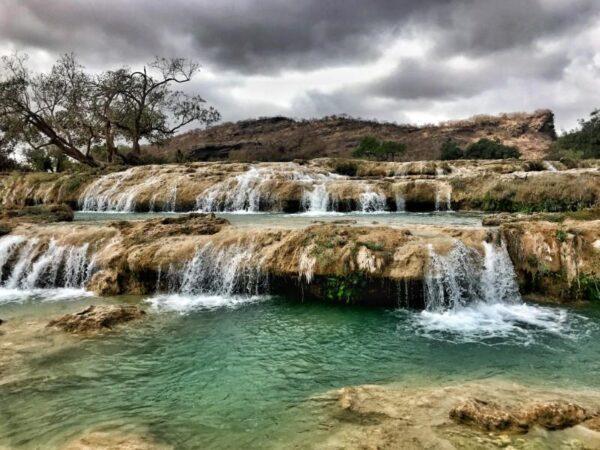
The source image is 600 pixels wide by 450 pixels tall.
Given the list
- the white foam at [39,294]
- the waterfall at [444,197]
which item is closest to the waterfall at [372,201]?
the waterfall at [444,197]

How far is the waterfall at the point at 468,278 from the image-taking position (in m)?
9.08

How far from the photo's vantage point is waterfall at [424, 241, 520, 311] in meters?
9.08

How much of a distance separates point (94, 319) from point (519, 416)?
6780 millimetres

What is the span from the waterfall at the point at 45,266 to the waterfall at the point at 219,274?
254 centimetres

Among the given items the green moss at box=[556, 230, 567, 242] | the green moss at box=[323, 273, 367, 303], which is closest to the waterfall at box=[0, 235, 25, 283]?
the green moss at box=[323, 273, 367, 303]

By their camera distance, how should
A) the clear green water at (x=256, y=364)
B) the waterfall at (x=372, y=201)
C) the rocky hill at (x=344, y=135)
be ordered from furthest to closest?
the rocky hill at (x=344, y=135)
the waterfall at (x=372, y=201)
the clear green water at (x=256, y=364)

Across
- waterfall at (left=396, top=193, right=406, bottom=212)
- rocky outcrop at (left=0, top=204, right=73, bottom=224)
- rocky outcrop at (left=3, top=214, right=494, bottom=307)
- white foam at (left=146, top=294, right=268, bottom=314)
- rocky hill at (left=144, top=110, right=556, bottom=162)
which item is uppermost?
rocky hill at (left=144, top=110, right=556, bottom=162)

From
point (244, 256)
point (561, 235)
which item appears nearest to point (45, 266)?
point (244, 256)

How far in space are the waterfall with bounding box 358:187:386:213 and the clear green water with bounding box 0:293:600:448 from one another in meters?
10.4

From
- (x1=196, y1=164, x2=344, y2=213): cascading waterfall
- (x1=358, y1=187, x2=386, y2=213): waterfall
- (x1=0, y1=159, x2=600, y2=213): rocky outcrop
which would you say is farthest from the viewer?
(x1=196, y1=164, x2=344, y2=213): cascading waterfall

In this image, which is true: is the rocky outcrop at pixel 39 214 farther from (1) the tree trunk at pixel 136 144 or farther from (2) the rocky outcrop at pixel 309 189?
(1) the tree trunk at pixel 136 144

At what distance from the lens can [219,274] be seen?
10.4 m

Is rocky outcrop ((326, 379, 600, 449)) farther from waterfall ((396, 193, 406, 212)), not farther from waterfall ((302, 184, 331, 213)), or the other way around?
waterfall ((302, 184, 331, 213))

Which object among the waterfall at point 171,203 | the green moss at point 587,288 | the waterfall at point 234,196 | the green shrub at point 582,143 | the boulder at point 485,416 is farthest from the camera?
the green shrub at point 582,143
